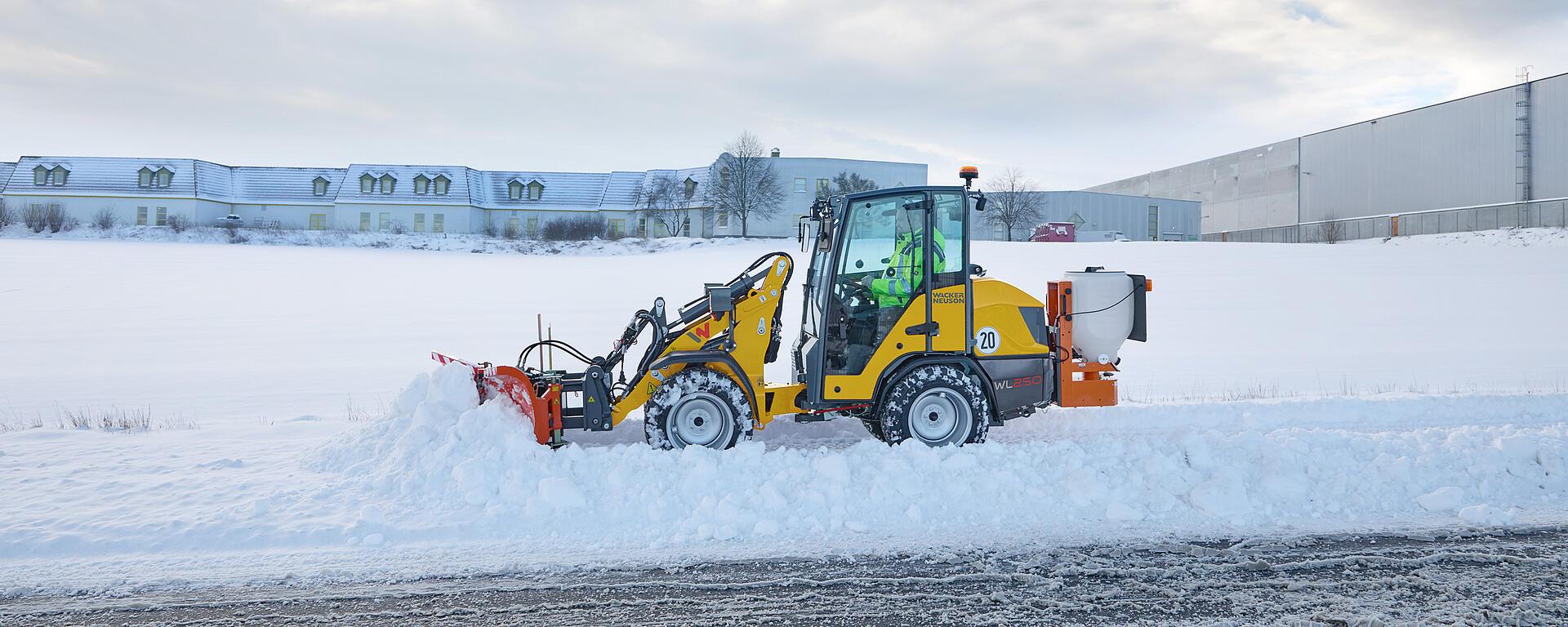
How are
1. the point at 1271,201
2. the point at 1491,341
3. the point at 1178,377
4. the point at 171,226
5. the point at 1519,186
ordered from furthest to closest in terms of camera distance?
the point at 1271,201 → the point at 171,226 → the point at 1519,186 → the point at 1491,341 → the point at 1178,377

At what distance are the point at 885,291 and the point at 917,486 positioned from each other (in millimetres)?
1736

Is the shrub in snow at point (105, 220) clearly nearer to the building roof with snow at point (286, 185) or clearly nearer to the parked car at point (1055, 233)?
the building roof with snow at point (286, 185)

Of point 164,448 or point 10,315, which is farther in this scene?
point 10,315

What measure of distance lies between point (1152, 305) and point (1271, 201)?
32900 mm

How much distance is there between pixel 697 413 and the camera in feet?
22.6

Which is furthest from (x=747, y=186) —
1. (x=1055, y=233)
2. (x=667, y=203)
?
(x=1055, y=233)

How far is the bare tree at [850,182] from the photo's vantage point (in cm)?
4469

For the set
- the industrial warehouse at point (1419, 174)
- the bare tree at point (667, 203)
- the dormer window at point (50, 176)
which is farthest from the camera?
the bare tree at point (667, 203)

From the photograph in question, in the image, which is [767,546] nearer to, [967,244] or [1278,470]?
[967,244]

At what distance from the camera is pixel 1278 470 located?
6.09 metres

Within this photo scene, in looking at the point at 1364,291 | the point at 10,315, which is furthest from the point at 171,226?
Result: the point at 1364,291

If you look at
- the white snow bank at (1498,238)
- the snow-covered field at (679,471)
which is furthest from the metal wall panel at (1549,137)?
the snow-covered field at (679,471)

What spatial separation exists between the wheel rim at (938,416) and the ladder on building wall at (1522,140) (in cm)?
4109

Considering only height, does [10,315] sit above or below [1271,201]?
below
